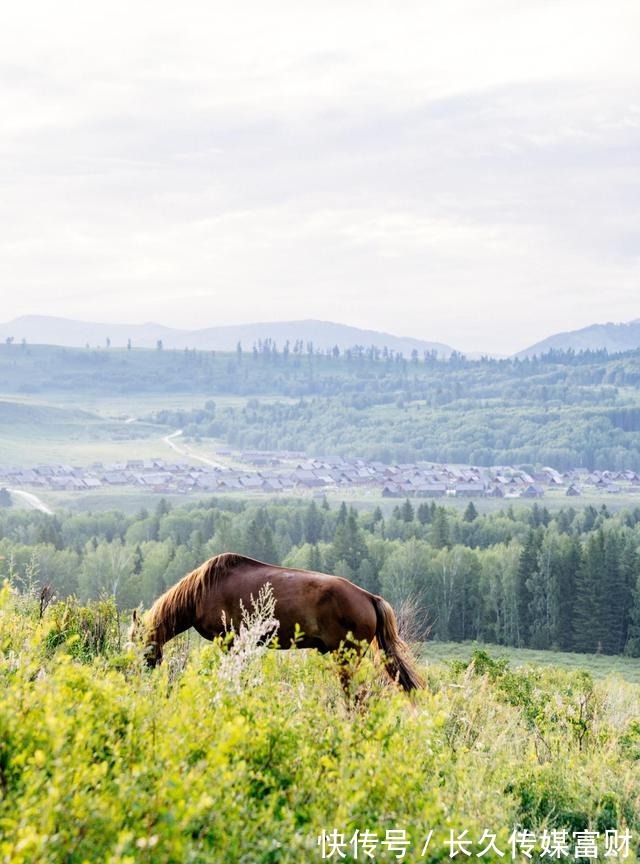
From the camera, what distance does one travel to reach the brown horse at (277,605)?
939 cm

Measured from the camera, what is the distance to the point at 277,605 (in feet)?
31.0

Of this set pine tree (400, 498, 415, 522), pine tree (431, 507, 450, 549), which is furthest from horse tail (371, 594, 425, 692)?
pine tree (400, 498, 415, 522)

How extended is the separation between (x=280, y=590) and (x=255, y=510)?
89934 mm

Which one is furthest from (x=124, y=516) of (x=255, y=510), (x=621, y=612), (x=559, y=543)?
(x=621, y=612)

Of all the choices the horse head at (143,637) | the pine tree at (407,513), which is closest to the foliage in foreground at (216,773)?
the horse head at (143,637)

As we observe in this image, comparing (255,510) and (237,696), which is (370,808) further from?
(255,510)

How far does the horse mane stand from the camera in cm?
943

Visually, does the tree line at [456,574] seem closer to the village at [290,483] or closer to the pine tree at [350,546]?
the pine tree at [350,546]

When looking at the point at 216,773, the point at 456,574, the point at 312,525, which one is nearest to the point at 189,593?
the point at 216,773

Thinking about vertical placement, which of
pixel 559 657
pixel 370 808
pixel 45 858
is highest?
pixel 45 858

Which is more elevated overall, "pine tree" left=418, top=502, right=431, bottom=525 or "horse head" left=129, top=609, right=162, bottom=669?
"horse head" left=129, top=609, right=162, bottom=669

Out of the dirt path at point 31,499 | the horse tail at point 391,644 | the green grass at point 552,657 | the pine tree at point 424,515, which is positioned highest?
the horse tail at point 391,644

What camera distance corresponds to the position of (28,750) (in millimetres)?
4156

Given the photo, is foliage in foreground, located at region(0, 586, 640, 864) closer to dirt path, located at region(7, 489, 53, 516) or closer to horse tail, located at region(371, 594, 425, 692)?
horse tail, located at region(371, 594, 425, 692)
